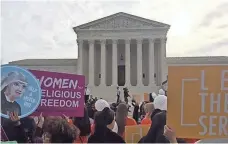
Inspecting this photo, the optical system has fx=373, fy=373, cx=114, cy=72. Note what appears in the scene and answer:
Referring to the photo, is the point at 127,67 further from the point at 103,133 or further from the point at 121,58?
the point at 103,133

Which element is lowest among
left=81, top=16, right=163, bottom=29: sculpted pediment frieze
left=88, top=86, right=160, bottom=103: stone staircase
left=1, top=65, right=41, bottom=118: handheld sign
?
left=88, top=86, right=160, bottom=103: stone staircase

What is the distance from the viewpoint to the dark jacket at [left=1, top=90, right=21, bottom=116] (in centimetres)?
392

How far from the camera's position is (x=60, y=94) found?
4348 millimetres

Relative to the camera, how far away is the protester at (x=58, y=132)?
3.25 m

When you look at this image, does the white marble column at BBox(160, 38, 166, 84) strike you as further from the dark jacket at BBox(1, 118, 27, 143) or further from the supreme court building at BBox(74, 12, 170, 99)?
the dark jacket at BBox(1, 118, 27, 143)

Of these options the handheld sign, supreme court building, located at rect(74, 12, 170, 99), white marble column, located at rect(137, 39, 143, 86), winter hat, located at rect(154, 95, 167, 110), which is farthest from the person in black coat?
white marble column, located at rect(137, 39, 143, 86)

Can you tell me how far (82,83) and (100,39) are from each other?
146 ft

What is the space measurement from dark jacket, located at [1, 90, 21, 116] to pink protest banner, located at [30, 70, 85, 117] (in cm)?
26

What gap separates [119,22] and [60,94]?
1759 inches

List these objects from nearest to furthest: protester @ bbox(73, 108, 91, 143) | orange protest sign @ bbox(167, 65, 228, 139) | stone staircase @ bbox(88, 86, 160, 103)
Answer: orange protest sign @ bbox(167, 65, 228, 139), protester @ bbox(73, 108, 91, 143), stone staircase @ bbox(88, 86, 160, 103)

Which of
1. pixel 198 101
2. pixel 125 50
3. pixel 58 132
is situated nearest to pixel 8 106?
pixel 58 132

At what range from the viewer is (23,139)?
13.7 ft

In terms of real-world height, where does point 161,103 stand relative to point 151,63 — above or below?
below

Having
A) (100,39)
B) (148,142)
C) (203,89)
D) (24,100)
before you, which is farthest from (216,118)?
(100,39)
